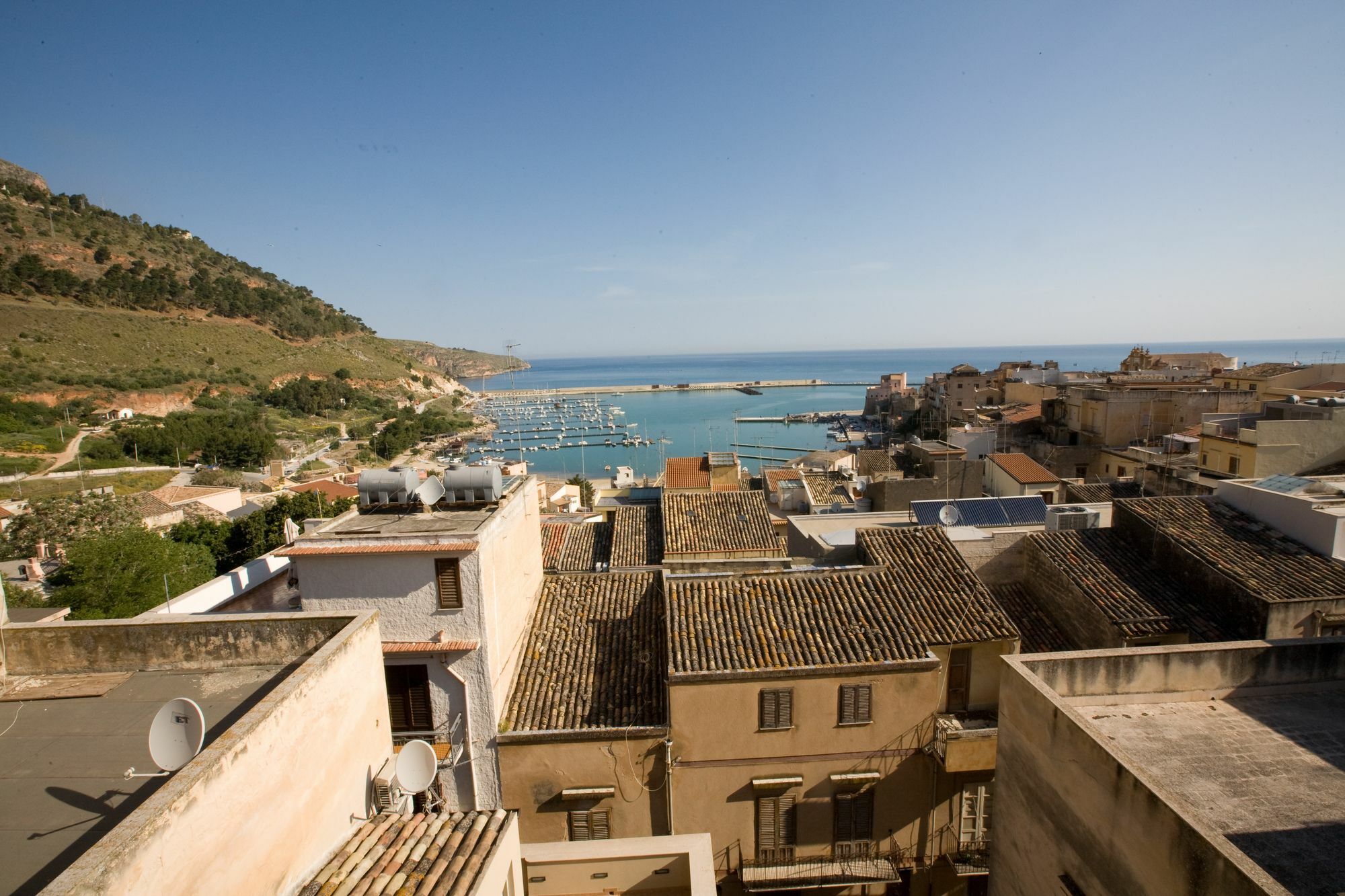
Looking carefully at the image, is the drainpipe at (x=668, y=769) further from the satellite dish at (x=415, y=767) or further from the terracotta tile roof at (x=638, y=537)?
the terracotta tile roof at (x=638, y=537)

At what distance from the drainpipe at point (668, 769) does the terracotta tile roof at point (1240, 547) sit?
9.09 metres

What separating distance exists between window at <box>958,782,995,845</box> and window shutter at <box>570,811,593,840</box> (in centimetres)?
574

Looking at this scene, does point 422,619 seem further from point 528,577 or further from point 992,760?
point 992,760

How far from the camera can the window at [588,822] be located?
378 inches

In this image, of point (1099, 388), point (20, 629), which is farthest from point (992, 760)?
point (1099, 388)

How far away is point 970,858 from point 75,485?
46.8 m

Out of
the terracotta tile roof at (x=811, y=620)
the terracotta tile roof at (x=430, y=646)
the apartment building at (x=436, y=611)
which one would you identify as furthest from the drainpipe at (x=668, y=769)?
the terracotta tile roof at (x=430, y=646)

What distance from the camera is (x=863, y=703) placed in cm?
955

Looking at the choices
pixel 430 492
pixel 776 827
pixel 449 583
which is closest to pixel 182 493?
pixel 430 492

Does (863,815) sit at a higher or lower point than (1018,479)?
lower

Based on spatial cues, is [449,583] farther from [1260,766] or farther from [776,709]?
[1260,766]

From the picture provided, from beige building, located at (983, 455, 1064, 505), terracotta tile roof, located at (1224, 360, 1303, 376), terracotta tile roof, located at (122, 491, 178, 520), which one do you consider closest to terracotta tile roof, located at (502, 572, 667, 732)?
beige building, located at (983, 455, 1064, 505)

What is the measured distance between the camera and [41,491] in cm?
3419

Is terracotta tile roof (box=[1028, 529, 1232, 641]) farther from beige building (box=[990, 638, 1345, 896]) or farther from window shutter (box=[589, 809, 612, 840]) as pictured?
window shutter (box=[589, 809, 612, 840])
